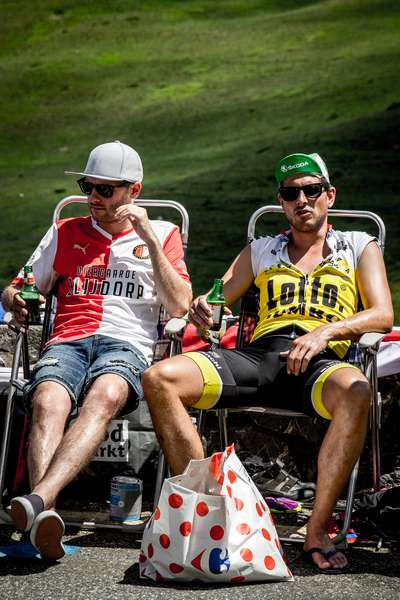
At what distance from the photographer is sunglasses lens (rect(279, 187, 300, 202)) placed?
5219mm

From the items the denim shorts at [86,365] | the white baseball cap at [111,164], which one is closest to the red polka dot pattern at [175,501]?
the denim shorts at [86,365]

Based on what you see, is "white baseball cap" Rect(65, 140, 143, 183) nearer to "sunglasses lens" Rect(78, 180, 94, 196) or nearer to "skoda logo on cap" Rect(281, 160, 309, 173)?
"sunglasses lens" Rect(78, 180, 94, 196)

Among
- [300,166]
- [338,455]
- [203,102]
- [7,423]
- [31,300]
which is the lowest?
[338,455]

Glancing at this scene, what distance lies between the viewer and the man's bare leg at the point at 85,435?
14.3 feet

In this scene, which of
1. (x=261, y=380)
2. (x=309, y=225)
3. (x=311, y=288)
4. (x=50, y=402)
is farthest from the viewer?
(x=309, y=225)

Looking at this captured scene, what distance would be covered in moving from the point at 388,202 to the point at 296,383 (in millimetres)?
12917

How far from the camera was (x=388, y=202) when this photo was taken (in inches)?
683

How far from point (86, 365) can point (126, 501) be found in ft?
1.99

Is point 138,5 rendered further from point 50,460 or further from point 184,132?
point 50,460

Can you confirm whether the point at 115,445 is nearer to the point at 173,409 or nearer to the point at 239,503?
the point at 173,409

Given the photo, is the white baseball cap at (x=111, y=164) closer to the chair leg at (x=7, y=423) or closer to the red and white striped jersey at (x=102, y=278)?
the red and white striped jersey at (x=102, y=278)

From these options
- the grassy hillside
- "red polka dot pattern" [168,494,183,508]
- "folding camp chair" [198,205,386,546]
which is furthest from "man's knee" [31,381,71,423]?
the grassy hillside

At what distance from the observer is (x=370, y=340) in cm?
469

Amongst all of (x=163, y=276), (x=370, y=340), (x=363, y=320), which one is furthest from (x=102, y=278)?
(x=370, y=340)
